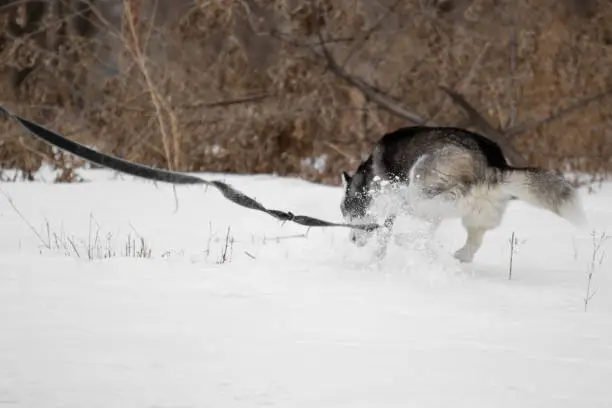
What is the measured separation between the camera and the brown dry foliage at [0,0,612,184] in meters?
10.5

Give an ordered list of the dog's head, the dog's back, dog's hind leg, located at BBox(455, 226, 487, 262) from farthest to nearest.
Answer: the dog's head
dog's hind leg, located at BBox(455, 226, 487, 262)
the dog's back

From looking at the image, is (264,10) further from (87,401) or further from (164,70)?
(87,401)

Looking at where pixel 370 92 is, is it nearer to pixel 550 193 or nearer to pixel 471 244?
pixel 471 244

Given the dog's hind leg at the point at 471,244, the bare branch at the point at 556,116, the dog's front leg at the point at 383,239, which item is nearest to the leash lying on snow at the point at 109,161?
the dog's front leg at the point at 383,239

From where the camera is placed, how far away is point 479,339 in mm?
3189

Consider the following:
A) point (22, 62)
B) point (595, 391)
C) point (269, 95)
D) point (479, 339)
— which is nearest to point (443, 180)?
point (479, 339)

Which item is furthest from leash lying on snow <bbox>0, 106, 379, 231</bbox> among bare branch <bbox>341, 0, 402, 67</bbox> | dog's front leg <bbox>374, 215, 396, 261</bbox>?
bare branch <bbox>341, 0, 402, 67</bbox>

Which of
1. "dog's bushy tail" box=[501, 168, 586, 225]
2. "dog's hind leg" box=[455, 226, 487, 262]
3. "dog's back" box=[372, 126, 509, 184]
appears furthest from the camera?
"dog's hind leg" box=[455, 226, 487, 262]

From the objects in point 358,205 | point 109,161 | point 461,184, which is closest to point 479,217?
point 461,184

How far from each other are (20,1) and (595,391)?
1009cm

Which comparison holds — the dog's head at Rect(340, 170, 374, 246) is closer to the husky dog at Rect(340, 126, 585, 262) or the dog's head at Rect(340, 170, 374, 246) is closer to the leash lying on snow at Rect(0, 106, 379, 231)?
the husky dog at Rect(340, 126, 585, 262)

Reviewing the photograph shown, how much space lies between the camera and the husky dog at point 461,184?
16.2 feet

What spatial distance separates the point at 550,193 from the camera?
4.90 metres

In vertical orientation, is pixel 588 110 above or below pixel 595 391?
above
